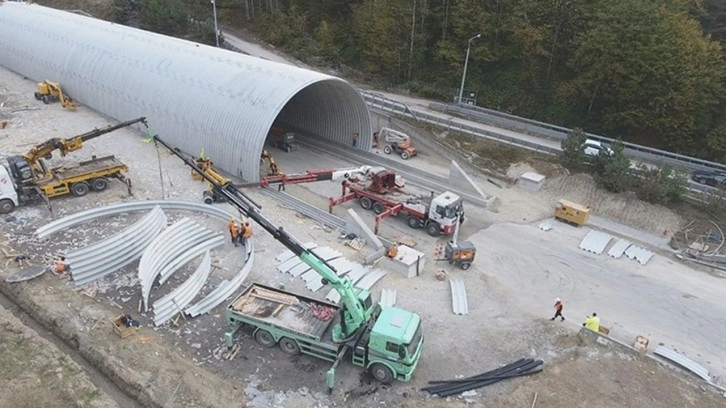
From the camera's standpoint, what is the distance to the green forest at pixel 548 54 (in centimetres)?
3161

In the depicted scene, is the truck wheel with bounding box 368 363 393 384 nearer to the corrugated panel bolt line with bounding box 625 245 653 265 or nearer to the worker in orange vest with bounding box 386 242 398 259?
the worker in orange vest with bounding box 386 242 398 259

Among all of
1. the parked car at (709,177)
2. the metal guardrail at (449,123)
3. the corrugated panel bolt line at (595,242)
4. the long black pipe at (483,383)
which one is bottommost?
the long black pipe at (483,383)

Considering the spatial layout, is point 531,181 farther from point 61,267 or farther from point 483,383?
point 61,267

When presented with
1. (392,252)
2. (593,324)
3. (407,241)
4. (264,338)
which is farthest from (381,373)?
(407,241)

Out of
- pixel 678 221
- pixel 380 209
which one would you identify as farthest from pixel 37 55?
pixel 678 221

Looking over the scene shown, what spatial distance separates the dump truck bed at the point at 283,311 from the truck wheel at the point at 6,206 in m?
13.1

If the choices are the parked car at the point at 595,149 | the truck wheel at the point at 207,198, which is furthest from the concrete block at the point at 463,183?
the truck wheel at the point at 207,198

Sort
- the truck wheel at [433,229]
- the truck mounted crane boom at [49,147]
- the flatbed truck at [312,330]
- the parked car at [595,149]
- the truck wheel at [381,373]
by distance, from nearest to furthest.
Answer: the flatbed truck at [312,330] < the truck wheel at [381,373] < the truck wheel at [433,229] < the truck mounted crane boom at [49,147] < the parked car at [595,149]

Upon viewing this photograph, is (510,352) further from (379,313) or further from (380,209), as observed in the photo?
(380,209)

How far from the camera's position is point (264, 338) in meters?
15.8

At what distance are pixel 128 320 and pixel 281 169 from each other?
48.1 ft

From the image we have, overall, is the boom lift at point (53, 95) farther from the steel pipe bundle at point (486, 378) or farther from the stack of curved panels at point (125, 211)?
the steel pipe bundle at point (486, 378)

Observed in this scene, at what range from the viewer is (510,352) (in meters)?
16.4

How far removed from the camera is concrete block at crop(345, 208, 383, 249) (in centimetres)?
2146
